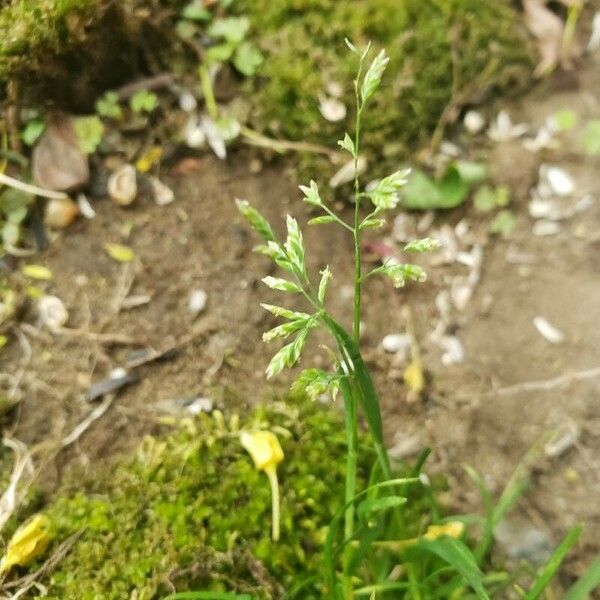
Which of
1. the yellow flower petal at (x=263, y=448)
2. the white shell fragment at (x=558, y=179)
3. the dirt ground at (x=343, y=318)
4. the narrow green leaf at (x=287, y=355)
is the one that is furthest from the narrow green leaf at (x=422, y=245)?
the white shell fragment at (x=558, y=179)

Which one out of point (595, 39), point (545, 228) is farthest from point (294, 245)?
point (595, 39)

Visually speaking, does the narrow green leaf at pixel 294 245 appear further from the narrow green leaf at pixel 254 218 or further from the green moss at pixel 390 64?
the green moss at pixel 390 64

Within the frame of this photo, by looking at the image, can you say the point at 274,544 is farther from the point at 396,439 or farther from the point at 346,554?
the point at 396,439

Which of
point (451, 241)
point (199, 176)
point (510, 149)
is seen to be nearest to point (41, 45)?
point (199, 176)

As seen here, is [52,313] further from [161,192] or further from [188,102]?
[188,102]

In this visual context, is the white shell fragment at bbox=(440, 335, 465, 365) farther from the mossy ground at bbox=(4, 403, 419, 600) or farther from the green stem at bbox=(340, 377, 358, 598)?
the green stem at bbox=(340, 377, 358, 598)

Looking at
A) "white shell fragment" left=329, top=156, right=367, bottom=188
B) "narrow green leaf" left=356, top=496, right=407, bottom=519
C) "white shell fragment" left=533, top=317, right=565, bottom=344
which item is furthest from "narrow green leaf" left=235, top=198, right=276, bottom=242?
"white shell fragment" left=533, top=317, right=565, bottom=344
